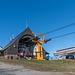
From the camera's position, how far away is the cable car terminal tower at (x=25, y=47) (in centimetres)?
3803

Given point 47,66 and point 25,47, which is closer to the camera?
point 47,66

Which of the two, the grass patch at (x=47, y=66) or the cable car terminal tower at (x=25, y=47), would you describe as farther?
the cable car terminal tower at (x=25, y=47)

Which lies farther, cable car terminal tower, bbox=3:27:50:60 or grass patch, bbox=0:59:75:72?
cable car terminal tower, bbox=3:27:50:60

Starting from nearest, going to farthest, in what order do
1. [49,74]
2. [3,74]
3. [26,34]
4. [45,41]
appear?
[3,74] → [49,74] → [45,41] → [26,34]

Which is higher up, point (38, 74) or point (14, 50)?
point (14, 50)

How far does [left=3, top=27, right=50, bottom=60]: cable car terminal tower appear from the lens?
38.0 m

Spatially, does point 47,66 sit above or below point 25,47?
below

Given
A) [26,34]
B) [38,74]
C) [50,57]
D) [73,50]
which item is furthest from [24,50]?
[38,74]

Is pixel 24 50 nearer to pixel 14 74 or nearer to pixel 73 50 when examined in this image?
pixel 73 50

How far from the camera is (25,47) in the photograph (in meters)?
46.5

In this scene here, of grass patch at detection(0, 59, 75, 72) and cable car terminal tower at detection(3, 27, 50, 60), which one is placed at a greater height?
cable car terminal tower at detection(3, 27, 50, 60)

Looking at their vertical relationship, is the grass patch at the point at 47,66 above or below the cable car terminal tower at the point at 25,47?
below

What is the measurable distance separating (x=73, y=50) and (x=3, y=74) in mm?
26564

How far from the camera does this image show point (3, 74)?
11.3 metres
